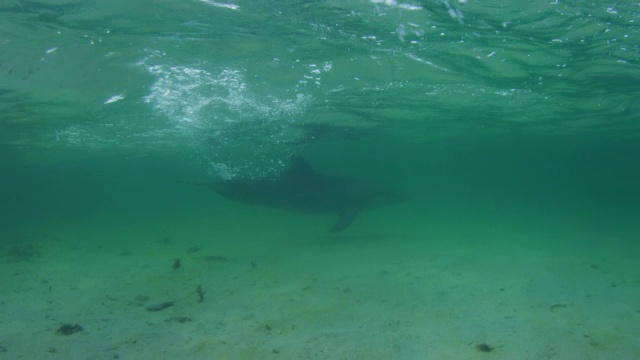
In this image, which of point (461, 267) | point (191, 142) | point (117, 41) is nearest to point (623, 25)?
point (461, 267)

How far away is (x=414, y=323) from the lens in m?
6.82

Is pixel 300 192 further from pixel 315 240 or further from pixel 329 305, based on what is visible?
pixel 329 305

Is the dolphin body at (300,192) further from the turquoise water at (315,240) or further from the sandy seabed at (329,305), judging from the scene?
the sandy seabed at (329,305)

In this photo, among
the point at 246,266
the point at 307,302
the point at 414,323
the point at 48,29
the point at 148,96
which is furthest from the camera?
the point at 148,96

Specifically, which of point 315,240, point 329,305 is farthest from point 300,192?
point 329,305

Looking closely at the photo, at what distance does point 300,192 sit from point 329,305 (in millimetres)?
10068

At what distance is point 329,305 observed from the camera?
804 centimetres

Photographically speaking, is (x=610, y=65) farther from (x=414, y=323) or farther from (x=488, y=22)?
(x=414, y=323)

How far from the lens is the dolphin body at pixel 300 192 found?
1753cm

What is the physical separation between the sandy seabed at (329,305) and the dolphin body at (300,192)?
133 inches

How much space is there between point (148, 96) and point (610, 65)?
19.1 m

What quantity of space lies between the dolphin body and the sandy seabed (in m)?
3.39

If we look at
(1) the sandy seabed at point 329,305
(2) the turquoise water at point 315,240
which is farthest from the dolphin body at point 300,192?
(1) the sandy seabed at point 329,305

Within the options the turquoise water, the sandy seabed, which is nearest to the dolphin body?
the turquoise water
